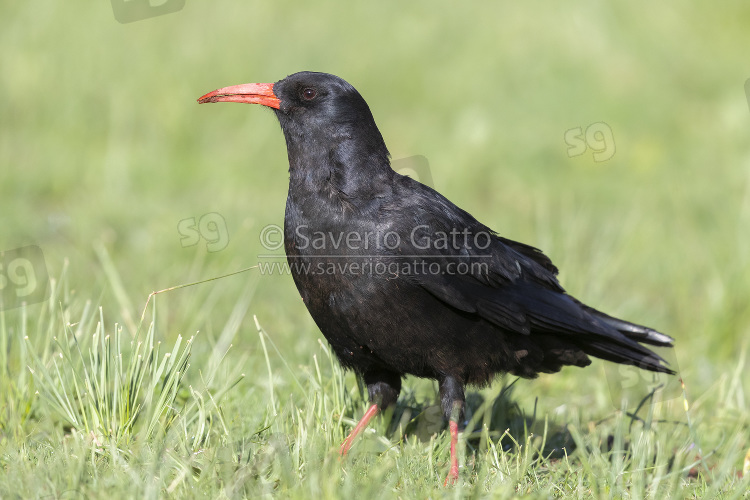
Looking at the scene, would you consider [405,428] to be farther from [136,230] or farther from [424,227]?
[136,230]

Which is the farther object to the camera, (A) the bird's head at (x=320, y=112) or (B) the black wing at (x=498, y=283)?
(A) the bird's head at (x=320, y=112)

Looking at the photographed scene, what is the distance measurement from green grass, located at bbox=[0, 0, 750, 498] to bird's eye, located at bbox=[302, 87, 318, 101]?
1039mm

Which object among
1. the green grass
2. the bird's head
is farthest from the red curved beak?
the green grass

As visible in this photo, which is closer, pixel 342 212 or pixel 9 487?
pixel 9 487

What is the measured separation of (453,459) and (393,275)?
0.79 metres

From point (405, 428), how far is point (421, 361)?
58cm

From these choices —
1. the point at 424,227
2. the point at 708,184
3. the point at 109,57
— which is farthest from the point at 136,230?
the point at 708,184

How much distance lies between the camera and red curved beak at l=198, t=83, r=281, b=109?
3.99 metres

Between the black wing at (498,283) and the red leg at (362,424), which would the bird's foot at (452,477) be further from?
the black wing at (498,283)

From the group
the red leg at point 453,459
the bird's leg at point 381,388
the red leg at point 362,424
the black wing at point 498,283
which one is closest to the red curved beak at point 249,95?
the black wing at point 498,283

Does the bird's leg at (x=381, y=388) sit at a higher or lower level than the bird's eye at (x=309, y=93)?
lower

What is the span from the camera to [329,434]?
3.56 m

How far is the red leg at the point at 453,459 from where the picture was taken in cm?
336

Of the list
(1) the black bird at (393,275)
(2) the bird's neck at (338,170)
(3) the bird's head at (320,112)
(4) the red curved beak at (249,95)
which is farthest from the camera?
(4) the red curved beak at (249,95)
